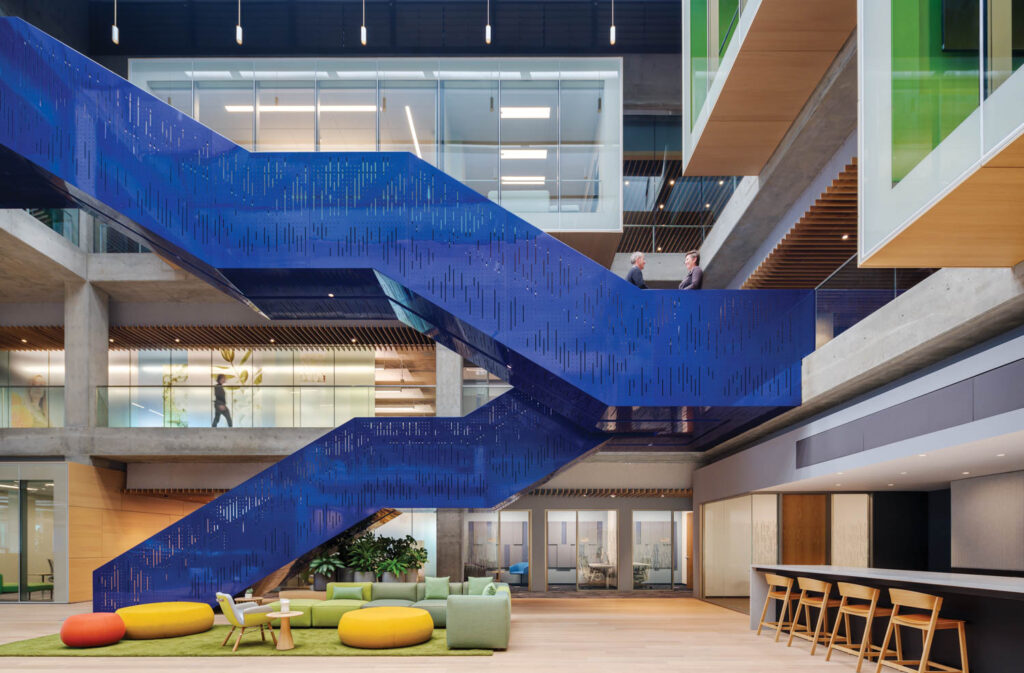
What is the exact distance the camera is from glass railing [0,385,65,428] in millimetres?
18031

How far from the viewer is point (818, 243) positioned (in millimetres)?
11594

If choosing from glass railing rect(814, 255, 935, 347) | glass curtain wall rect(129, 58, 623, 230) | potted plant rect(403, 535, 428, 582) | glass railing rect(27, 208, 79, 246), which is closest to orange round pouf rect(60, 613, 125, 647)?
potted plant rect(403, 535, 428, 582)

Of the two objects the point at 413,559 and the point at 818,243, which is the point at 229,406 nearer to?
the point at 413,559

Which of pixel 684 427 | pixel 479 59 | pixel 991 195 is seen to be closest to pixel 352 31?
pixel 479 59

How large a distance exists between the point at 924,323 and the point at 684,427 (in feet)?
19.3

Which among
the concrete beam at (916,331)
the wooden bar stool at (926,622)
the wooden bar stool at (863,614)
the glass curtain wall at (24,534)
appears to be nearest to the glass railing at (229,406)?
the glass curtain wall at (24,534)

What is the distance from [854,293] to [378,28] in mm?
13754

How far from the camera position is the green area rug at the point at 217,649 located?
10.2 meters

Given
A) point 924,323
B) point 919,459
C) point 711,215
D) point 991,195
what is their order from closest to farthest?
point 991,195
point 924,323
point 919,459
point 711,215

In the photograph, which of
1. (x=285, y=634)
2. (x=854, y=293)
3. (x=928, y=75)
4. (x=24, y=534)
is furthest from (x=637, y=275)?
(x=24, y=534)

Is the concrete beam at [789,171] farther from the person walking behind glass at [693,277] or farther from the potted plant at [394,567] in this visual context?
the potted plant at [394,567]

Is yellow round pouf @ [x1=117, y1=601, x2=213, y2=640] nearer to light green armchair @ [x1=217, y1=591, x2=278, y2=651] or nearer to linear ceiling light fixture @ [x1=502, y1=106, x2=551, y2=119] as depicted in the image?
light green armchair @ [x1=217, y1=591, x2=278, y2=651]

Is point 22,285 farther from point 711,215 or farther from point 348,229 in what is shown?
point 711,215

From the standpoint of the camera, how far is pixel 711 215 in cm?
1911
